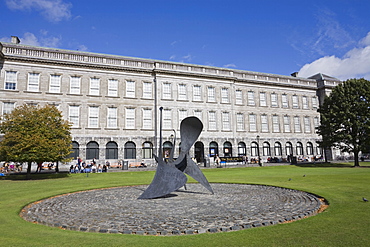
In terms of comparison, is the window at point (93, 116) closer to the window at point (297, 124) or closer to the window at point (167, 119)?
the window at point (167, 119)

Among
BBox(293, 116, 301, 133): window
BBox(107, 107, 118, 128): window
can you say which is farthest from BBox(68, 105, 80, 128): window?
BBox(293, 116, 301, 133): window

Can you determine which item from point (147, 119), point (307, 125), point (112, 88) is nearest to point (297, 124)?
point (307, 125)

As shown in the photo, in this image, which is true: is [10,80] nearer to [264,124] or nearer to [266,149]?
[264,124]

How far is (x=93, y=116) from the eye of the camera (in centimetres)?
3831

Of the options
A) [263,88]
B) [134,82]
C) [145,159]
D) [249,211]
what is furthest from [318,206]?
[263,88]

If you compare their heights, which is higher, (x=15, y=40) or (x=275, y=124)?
(x=15, y=40)

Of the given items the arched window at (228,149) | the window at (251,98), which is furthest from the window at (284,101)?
the arched window at (228,149)

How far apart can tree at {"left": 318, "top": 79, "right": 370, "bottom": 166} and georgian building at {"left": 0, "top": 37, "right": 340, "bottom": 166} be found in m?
12.9

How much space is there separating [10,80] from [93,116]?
1177 centimetres

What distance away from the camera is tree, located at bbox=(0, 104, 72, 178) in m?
22.3

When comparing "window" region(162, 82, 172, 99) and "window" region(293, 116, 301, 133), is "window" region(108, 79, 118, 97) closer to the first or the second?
"window" region(162, 82, 172, 99)

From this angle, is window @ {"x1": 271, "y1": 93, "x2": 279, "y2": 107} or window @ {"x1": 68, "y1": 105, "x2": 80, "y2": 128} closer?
window @ {"x1": 68, "y1": 105, "x2": 80, "y2": 128}

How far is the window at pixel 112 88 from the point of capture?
39844 mm

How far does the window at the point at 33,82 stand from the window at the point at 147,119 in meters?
15.6
